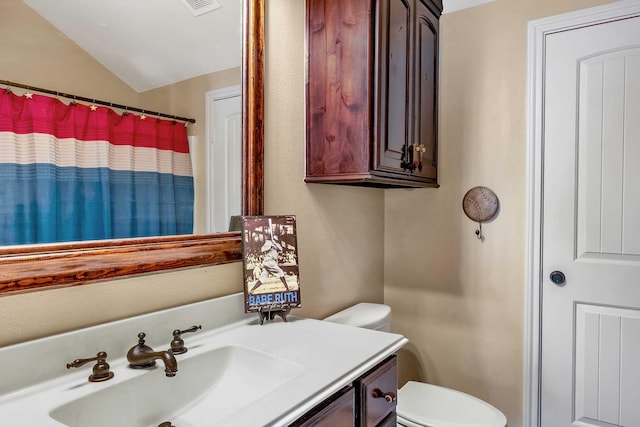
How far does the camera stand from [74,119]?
967mm

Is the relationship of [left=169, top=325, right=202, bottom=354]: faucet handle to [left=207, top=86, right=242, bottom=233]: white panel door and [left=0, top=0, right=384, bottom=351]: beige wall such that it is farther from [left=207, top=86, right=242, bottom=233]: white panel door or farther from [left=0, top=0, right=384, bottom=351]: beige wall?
[left=207, top=86, right=242, bottom=233]: white panel door

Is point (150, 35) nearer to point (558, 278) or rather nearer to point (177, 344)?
point (177, 344)

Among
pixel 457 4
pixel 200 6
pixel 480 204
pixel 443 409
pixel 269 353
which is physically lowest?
pixel 443 409

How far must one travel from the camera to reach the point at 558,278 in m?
1.86

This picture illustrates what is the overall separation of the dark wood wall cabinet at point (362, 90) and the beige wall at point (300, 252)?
0.26 feet

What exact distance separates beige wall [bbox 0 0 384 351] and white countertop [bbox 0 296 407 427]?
51 millimetres

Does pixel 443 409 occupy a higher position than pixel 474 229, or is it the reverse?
pixel 474 229

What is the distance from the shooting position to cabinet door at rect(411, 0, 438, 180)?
1799 mm

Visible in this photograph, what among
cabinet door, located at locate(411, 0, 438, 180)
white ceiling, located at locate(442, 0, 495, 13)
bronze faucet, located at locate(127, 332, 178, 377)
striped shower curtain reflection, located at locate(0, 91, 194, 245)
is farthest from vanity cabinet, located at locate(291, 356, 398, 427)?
white ceiling, located at locate(442, 0, 495, 13)

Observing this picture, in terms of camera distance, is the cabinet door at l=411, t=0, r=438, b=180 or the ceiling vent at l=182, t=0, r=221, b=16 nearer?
the ceiling vent at l=182, t=0, r=221, b=16

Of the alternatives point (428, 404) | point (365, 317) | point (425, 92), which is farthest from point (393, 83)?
point (428, 404)

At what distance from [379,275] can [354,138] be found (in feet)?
3.37

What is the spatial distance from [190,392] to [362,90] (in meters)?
1.13

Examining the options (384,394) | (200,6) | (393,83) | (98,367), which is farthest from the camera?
(393,83)
